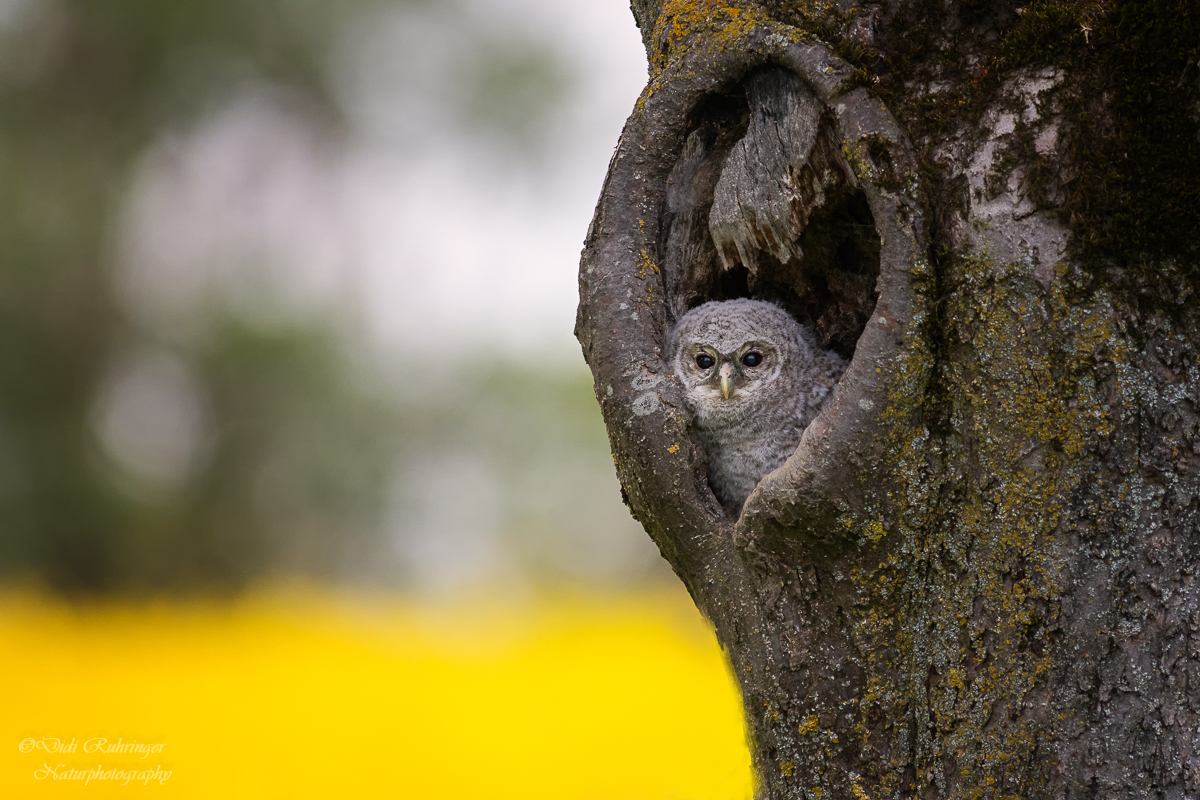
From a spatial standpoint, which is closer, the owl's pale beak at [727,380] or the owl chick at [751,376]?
the owl chick at [751,376]

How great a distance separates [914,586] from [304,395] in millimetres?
7187

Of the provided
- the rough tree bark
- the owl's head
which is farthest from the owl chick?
the rough tree bark

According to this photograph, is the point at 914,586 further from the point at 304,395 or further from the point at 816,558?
the point at 304,395

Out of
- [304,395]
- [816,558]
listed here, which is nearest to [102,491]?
[304,395]

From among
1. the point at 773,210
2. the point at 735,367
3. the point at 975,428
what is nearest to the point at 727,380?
the point at 735,367

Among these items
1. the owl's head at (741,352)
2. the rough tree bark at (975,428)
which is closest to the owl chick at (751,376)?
the owl's head at (741,352)

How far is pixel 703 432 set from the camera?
9.04 ft

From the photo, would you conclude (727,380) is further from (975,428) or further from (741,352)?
(975,428)

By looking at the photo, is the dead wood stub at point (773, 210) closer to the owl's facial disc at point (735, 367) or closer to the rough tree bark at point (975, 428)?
the rough tree bark at point (975, 428)

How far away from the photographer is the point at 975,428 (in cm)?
181

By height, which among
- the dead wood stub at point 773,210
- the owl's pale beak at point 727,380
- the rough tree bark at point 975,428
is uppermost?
the dead wood stub at point 773,210

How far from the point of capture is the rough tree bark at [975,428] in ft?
5.46

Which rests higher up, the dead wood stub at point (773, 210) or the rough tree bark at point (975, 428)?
the dead wood stub at point (773, 210)

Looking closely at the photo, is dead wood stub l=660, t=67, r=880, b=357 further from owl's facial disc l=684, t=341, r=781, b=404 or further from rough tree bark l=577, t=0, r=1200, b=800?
owl's facial disc l=684, t=341, r=781, b=404
